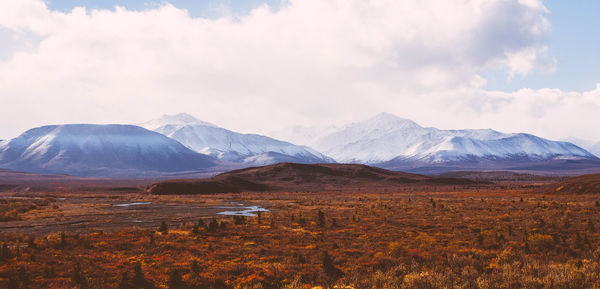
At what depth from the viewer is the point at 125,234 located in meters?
26.3

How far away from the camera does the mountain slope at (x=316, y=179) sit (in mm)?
116938

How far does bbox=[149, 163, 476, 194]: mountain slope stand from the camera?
117 meters

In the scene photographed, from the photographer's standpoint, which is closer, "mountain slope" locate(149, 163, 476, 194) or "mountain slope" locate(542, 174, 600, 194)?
"mountain slope" locate(542, 174, 600, 194)

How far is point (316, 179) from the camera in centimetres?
13838

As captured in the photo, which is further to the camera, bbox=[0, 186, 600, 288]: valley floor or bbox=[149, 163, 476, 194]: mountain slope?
bbox=[149, 163, 476, 194]: mountain slope

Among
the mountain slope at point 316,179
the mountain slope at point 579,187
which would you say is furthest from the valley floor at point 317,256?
the mountain slope at point 316,179

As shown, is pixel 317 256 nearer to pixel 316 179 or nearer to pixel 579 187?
pixel 579 187

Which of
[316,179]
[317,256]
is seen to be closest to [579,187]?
[317,256]

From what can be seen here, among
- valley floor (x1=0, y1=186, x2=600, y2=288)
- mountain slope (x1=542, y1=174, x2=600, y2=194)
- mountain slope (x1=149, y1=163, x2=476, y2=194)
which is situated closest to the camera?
valley floor (x1=0, y1=186, x2=600, y2=288)

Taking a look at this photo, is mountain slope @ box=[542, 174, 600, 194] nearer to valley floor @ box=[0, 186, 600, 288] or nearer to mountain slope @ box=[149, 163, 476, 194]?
valley floor @ box=[0, 186, 600, 288]

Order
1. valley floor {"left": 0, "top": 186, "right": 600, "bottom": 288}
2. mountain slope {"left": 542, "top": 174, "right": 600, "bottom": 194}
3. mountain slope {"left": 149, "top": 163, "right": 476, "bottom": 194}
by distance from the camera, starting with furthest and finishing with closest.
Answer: mountain slope {"left": 149, "top": 163, "right": 476, "bottom": 194}, mountain slope {"left": 542, "top": 174, "right": 600, "bottom": 194}, valley floor {"left": 0, "top": 186, "right": 600, "bottom": 288}

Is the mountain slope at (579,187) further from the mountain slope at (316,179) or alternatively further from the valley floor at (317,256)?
the mountain slope at (316,179)

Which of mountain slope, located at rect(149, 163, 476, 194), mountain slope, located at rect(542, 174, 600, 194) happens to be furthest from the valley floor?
mountain slope, located at rect(149, 163, 476, 194)

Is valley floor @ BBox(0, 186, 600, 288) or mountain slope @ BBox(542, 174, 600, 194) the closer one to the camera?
valley floor @ BBox(0, 186, 600, 288)
